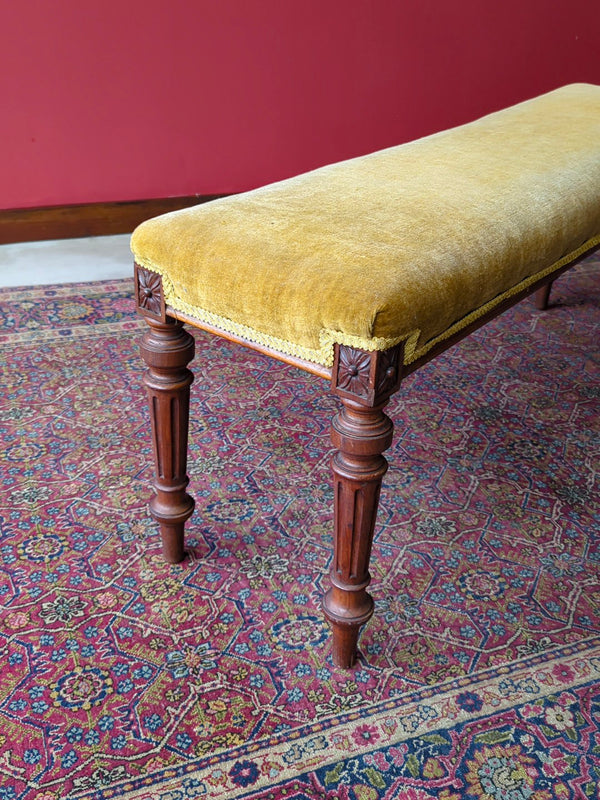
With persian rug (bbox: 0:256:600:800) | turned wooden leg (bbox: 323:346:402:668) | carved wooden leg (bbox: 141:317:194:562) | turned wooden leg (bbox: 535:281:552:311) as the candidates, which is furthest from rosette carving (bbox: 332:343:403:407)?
turned wooden leg (bbox: 535:281:552:311)

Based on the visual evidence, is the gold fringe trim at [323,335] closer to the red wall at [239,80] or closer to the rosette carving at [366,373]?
the rosette carving at [366,373]

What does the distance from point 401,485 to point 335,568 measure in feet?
1.98

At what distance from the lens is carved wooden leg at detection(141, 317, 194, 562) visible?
143cm

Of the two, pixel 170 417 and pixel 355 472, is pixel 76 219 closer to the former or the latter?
pixel 170 417

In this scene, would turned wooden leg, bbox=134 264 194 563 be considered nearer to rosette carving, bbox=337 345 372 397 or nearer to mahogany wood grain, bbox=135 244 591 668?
Answer: mahogany wood grain, bbox=135 244 591 668

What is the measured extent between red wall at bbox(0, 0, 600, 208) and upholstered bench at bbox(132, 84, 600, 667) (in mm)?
1823

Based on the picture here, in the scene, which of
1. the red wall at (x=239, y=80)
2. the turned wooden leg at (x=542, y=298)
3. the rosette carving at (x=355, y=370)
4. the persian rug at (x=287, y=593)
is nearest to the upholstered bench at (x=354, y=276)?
the rosette carving at (x=355, y=370)

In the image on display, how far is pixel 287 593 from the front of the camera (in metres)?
1.61

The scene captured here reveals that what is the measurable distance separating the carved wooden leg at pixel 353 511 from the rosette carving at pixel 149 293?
37 centimetres

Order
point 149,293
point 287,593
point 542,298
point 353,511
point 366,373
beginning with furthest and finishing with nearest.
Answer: point 542,298 → point 287,593 → point 149,293 → point 353,511 → point 366,373

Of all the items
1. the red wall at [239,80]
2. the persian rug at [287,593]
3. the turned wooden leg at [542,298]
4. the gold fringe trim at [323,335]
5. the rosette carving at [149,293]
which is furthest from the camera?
the red wall at [239,80]

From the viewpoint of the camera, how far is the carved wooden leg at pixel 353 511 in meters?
1.21

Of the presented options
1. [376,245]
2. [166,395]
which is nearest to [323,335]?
[376,245]

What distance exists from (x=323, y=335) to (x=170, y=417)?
44 cm
